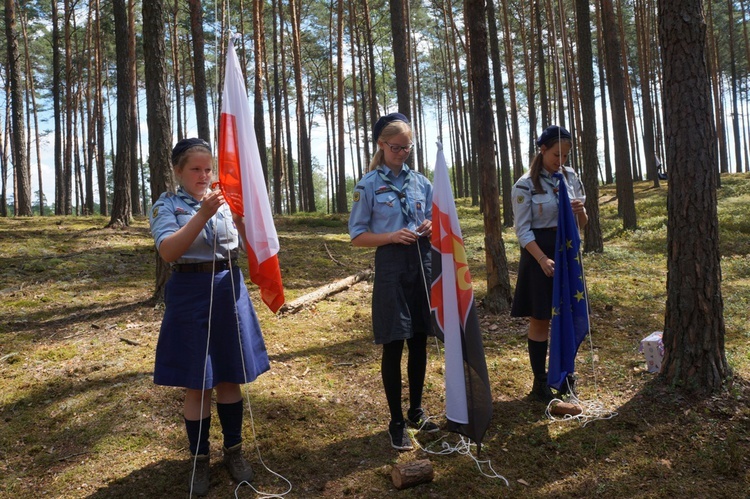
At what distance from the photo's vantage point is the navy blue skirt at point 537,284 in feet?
12.5

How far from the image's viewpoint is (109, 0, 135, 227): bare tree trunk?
1089 centimetres

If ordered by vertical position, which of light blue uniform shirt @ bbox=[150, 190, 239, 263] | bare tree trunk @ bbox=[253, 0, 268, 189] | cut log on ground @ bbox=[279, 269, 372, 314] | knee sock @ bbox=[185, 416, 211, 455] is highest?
bare tree trunk @ bbox=[253, 0, 268, 189]

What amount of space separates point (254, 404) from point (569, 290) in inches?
102

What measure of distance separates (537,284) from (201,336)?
2.39 metres

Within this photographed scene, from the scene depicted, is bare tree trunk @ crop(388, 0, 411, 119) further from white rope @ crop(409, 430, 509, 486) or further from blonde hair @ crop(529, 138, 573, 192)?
white rope @ crop(409, 430, 509, 486)

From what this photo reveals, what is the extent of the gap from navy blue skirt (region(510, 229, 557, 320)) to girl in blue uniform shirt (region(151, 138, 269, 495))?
6.76ft

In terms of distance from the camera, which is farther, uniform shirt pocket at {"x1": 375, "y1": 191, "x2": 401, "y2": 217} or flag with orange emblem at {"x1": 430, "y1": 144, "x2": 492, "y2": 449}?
uniform shirt pocket at {"x1": 375, "y1": 191, "x2": 401, "y2": 217}

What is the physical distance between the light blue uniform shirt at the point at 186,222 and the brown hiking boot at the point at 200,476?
115 centimetres

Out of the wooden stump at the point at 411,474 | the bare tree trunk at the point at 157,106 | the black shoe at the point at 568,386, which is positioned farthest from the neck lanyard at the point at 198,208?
the bare tree trunk at the point at 157,106

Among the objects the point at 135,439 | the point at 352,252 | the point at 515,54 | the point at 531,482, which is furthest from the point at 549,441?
the point at 515,54

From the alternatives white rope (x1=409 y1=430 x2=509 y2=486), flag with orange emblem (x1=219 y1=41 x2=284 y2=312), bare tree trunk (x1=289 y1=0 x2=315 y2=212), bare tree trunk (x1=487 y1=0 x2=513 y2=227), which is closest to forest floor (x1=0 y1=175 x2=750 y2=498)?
white rope (x1=409 y1=430 x2=509 y2=486)

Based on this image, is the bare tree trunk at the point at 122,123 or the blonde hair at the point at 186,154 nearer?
the blonde hair at the point at 186,154

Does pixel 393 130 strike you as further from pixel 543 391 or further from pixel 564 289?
pixel 543 391

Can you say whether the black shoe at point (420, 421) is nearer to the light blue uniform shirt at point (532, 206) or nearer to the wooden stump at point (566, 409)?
Result: the wooden stump at point (566, 409)
